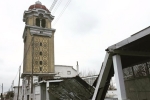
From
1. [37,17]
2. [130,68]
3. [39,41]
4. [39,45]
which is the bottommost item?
[130,68]

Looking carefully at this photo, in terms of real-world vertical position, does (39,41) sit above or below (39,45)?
above

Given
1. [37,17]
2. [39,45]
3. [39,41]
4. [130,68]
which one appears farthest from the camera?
[37,17]

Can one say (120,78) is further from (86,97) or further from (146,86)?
(86,97)

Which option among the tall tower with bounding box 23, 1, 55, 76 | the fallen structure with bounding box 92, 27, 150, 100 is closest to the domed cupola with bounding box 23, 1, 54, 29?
the tall tower with bounding box 23, 1, 55, 76

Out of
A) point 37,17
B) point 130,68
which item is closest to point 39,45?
point 37,17

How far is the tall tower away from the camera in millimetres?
36594

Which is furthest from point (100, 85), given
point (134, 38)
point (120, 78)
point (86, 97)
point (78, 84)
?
point (78, 84)

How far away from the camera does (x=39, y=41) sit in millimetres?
39219

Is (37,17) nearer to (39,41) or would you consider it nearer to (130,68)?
(39,41)

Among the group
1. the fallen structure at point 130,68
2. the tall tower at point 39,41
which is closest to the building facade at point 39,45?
the tall tower at point 39,41

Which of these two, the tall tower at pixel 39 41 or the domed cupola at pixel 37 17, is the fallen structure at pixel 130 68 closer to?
the tall tower at pixel 39 41

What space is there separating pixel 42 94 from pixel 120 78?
18.6 metres

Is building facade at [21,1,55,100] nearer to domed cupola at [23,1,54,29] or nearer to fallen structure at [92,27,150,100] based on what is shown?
domed cupola at [23,1,54,29]

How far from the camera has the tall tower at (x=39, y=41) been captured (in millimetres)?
36594
